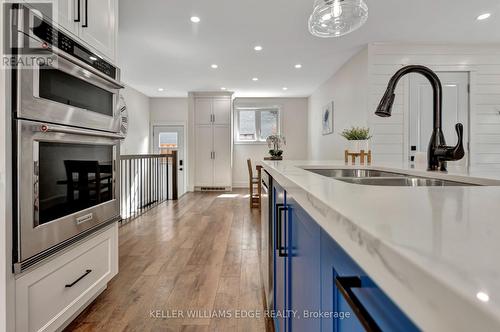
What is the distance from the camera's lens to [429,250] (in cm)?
23

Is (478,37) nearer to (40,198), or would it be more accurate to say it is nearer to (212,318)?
(212,318)

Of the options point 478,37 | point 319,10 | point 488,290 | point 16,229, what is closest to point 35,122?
point 16,229

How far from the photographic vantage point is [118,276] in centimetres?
225

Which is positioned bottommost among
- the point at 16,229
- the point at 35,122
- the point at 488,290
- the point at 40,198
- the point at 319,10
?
Result: the point at 16,229

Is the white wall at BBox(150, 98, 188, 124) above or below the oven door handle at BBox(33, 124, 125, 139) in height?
above

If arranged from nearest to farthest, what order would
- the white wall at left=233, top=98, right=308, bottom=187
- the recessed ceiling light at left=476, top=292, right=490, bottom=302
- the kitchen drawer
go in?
1. the recessed ceiling light at left=476, top=292, right=490, bottom=302
2. the kitchen drawer
3. the white wall at left=233, top=98, right=308, bottom=187

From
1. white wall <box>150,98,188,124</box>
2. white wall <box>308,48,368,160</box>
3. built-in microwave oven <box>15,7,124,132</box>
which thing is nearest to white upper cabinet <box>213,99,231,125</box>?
white wall <box>150,98,188,124</box>

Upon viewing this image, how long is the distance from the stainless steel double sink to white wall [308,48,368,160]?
2680mm

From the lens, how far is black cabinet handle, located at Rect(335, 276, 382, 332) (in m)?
0.32

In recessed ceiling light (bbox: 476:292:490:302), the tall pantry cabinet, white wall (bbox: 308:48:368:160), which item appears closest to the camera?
recessed ceiling light (bbox: 476:292:490:302)

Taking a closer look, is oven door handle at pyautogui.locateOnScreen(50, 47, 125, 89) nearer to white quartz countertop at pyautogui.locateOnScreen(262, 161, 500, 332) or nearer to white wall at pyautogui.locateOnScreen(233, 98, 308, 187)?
white quartz countertop at pyautogui.locateOnScreen(262, 161, 500, 332)

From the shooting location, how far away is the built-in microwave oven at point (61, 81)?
3.84 feet

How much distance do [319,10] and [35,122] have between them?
1965mm

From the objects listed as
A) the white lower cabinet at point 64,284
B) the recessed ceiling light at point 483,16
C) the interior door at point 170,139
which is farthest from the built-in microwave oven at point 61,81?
the interior door at point 170,139
